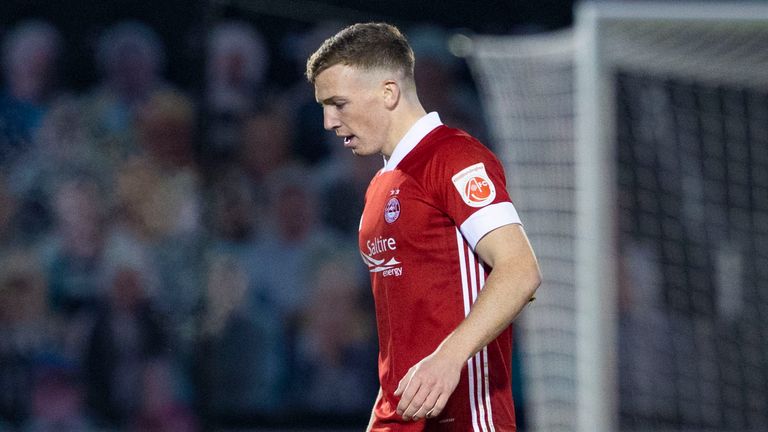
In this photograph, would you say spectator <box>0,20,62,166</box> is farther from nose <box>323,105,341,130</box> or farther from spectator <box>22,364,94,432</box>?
nose <box>323,105,341,130</box>

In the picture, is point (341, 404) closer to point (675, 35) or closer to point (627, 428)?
point (627, 428)

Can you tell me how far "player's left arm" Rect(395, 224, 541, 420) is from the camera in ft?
8.18

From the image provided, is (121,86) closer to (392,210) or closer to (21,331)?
(21,331)

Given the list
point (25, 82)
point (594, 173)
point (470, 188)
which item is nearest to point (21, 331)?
point (25, 82)

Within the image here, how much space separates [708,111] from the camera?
31.7ft

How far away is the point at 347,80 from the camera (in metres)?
3.00

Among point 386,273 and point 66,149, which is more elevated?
point 66,149

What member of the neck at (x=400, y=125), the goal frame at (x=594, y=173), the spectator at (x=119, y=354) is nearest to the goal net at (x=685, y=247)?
the goal frame at (x=594, y=173)

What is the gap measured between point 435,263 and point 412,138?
1.07ft

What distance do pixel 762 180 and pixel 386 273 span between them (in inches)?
272

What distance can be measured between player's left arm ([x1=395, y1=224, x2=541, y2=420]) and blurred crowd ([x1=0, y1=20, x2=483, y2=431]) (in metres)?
7.15

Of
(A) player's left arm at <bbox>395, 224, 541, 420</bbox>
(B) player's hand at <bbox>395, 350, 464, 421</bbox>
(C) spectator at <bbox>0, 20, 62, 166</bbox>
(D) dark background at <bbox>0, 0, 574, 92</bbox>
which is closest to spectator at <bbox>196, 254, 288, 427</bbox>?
(D) dark background at <bbox>0, 0, 574, 92</bbox>

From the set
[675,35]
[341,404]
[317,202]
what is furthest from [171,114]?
[675,35]

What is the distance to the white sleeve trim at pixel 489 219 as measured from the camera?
274cm
